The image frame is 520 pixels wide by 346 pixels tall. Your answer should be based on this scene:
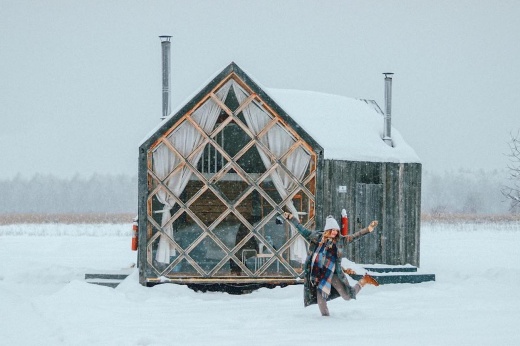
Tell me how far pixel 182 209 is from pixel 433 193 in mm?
97702

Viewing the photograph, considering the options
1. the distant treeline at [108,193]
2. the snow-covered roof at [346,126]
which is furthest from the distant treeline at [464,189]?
the snow-covered roof at [346,126]

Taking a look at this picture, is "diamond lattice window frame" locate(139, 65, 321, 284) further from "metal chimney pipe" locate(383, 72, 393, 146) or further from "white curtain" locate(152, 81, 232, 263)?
"metal chimney pipe" locate(383, 72, 393, 146)

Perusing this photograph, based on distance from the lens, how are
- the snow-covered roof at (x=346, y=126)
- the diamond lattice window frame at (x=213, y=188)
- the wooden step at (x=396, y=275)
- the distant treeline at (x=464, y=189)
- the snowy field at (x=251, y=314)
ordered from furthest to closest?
1. the distant treeline at (x=464, y=189)
2. the snow-covered roof at (x=346, y=126)
3. the wooden step at (x=396, y=275)
4. the diamond lattice window frame at (x=213, y=188)
5. the snowy field at (x=251, y=314)

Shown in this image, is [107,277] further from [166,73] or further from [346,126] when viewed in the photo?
[346,126]

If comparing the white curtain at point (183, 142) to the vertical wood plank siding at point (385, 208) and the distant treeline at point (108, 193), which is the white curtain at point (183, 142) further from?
the distant treeline at point (108, 193)

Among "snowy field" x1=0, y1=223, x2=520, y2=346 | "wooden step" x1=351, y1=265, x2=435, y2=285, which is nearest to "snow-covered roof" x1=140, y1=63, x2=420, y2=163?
"wooden step" x1=351, y1=265, x2=435, y2=285

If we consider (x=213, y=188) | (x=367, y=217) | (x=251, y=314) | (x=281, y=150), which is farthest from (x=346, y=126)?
(x=251, y=314)

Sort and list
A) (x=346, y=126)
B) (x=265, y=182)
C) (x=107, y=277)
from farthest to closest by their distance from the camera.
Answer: (x=265, y=182)
(x=346, y=126)
(x=107, y=277)

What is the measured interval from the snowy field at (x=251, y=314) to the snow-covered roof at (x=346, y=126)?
236 centimetres

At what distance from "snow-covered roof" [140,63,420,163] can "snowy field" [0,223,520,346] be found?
235 cm

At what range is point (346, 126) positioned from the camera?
1416cm

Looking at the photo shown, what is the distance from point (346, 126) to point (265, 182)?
1.86 meters

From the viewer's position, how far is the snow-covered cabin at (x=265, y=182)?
36.3 ft

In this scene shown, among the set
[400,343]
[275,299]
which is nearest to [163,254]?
[275,299]
